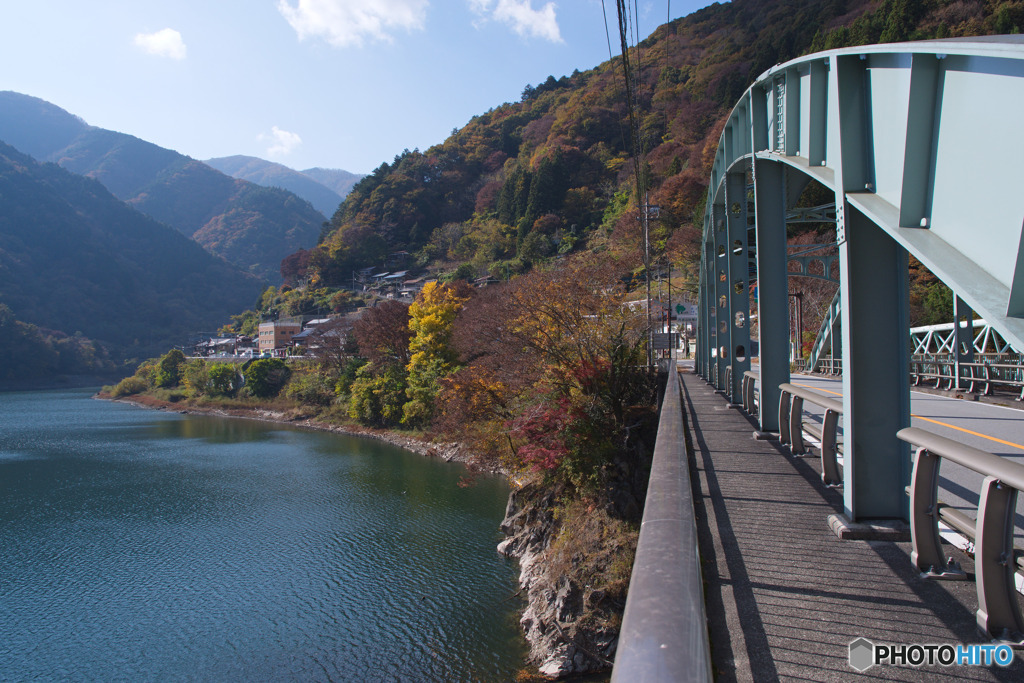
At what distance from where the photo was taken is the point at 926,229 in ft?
11.6

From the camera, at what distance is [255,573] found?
18703mm

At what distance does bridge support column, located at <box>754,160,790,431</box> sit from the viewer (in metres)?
7.79

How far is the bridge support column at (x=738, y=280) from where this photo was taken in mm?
11672

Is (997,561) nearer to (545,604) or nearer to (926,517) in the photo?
(926,517)

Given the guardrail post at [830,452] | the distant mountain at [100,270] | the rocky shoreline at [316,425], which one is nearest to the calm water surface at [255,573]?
the rocky shoreline at [316,425]

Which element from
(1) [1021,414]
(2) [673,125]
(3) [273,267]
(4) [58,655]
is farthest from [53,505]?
(3) [273,267]

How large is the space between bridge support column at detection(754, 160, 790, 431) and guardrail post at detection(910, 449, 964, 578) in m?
4.56

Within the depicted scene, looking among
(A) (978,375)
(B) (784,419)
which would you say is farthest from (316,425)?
(B) (784,419)

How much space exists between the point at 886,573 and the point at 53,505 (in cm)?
3423

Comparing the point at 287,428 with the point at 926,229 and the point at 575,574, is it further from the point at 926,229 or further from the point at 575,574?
the point at 926,229

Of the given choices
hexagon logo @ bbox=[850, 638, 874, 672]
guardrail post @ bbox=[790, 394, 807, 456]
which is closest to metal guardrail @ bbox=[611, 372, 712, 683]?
hexagon logo @ bbox=[850, 638, 874, 672]

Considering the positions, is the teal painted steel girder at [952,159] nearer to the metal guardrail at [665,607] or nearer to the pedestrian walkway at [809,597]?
the pedestrian walkway at [809,597]
